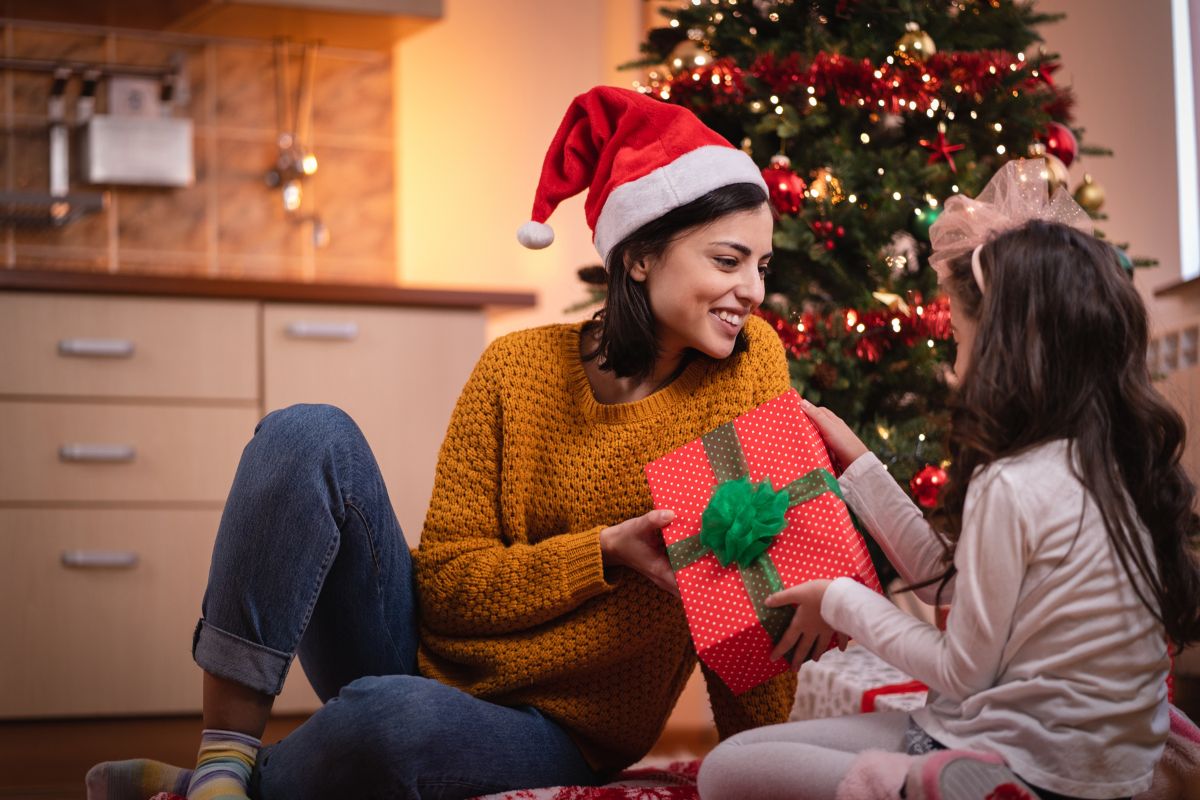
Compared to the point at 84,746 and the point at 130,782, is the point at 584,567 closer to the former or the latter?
the point at 130,782

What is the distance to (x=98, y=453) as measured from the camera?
8.65 feet

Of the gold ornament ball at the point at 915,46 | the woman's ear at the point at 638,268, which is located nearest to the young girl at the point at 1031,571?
the woman's ear at the point at 638,268

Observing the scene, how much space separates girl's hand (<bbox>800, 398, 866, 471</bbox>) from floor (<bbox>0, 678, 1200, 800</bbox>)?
1.17 m

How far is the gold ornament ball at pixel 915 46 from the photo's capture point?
2117 millimetres

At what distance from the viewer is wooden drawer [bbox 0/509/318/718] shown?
8.51 ft

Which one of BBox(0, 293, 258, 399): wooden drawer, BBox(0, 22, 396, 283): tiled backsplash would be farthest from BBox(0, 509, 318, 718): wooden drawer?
BBox(0, 22, 396, 283): tiled backsplash

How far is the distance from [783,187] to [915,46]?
32 cm

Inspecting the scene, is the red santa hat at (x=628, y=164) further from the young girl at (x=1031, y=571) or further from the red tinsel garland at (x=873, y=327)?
the red tinsel garland at (x=873, y=327)

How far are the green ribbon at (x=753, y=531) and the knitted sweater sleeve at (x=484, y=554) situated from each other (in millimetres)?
138

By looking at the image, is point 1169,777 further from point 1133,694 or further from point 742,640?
point 742,640

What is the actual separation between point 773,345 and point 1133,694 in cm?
58

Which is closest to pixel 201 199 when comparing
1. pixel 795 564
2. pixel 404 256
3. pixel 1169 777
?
pixel 404 256

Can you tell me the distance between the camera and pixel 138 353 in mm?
2678

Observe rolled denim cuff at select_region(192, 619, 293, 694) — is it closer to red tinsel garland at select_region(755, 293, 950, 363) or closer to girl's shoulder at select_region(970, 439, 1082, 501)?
girl's shoulder at select_region(970, 439, 1082, 501)
